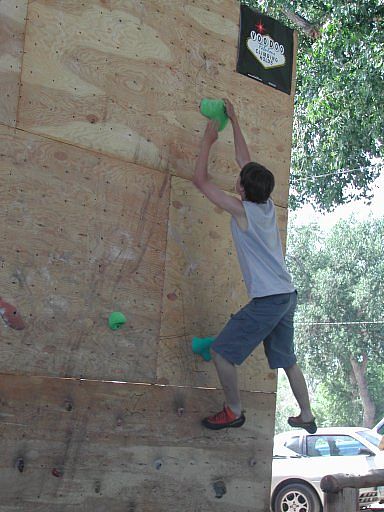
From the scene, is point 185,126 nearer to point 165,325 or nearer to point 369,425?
point 165,325

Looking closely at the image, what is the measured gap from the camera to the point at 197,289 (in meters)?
5.17

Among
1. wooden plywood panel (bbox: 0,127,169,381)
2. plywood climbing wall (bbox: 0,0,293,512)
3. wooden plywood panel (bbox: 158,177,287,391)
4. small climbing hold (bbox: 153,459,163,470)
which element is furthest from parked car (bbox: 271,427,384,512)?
wooden plywood panel (bbox: 0,127,169,381)

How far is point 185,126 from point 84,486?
8.04ft

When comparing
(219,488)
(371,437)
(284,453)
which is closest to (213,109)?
(219,488)

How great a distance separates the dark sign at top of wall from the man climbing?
1.10 m

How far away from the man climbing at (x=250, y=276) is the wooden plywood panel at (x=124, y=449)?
0.96ft

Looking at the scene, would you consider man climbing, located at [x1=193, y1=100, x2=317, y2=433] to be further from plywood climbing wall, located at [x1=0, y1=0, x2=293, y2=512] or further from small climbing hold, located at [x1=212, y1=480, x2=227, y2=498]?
small climbing hold, located at [x1=212, y1=480, x2=227, y2=498]

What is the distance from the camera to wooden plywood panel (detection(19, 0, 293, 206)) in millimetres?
4590

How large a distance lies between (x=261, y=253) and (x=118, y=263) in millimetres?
909

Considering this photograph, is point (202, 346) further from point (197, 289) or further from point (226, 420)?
point (226, 420)

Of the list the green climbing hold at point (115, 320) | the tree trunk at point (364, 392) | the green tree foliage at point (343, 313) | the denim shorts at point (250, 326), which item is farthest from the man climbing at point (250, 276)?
the tree trunk at point (364, 392)

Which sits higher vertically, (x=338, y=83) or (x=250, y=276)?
(x=338, y=83)

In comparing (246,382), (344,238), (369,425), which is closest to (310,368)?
(369,425)

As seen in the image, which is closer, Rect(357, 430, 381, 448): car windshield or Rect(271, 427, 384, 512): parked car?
Rect(271, 427, 384, 512): parked car
